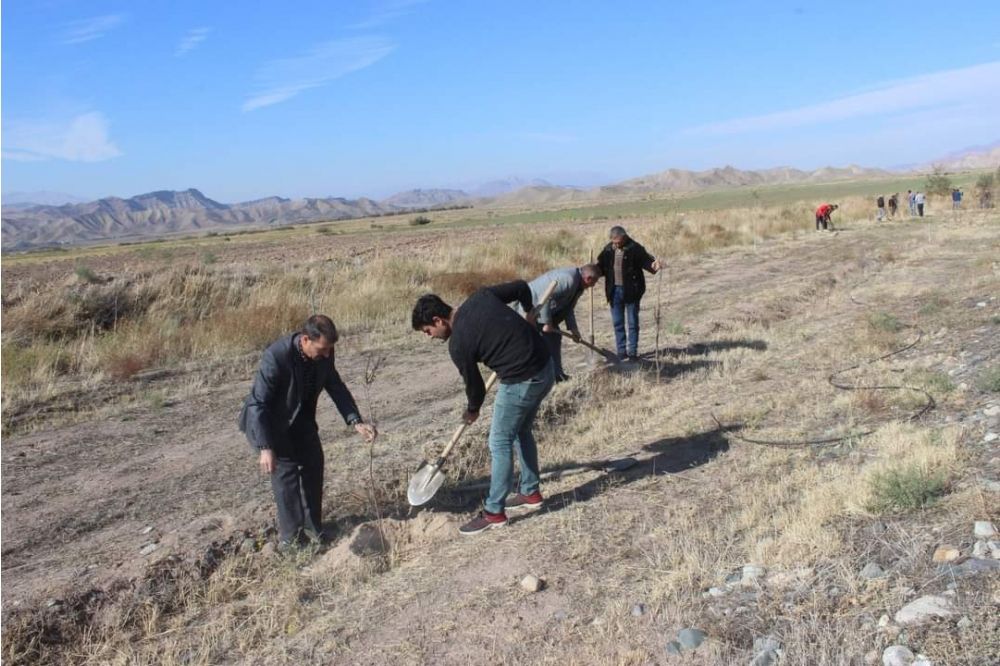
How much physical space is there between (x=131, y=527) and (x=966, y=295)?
36.9 ft

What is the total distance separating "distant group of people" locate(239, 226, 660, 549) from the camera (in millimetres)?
4641

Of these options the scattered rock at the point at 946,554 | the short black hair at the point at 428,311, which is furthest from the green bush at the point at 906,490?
the short black hair at the point at 428,311

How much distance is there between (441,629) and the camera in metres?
4.00

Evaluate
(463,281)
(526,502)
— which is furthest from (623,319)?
(463,281)

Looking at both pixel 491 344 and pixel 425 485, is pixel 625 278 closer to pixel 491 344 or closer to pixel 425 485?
pixel 425 485

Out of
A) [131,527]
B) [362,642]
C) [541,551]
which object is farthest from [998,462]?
[131,527]

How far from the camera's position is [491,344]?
468cm

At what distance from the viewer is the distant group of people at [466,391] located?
15.2 feet

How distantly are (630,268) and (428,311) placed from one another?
4.79m

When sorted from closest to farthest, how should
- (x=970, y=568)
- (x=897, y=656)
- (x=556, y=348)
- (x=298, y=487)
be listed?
(x=897, y=656)
(x=970, y=568)
(x=298, y=487)
(x=556, y=348)

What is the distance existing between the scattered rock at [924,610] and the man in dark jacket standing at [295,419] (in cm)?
291

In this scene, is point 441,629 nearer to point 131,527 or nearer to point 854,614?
point 854,614

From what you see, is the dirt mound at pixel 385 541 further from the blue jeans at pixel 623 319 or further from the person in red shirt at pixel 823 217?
the person in red shirt at pixel 823 217

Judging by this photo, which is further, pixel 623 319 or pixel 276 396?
pixel 623 319
